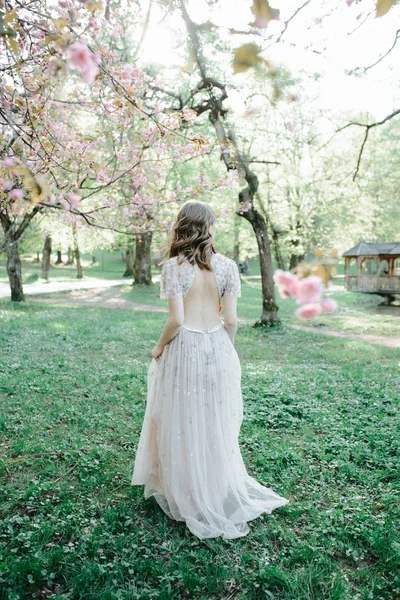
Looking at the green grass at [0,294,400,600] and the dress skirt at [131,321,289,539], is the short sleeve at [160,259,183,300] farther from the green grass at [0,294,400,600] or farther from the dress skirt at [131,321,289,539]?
the green grass at [0,294,400,600]

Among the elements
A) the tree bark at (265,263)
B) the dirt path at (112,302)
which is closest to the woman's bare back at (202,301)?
the tree bark at (265,263)

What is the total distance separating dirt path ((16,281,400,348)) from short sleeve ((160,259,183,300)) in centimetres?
984

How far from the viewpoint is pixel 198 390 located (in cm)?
351

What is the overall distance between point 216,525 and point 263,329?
10.0m

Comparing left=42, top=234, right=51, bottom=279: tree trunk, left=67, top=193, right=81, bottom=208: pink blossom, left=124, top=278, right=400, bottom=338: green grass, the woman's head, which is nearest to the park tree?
left=67, top=193, right=81, bottom=208: pink blossom

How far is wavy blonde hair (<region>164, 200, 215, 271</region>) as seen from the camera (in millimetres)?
3426

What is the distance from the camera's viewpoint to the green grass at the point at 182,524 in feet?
9.34

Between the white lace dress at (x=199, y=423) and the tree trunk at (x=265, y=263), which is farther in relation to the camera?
the tree trunk at (x=265, y=263)

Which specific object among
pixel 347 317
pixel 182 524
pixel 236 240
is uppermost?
pixel 236 240

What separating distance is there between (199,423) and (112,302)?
17281 millimetres

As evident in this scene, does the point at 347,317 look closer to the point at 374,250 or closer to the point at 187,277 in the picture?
the point at 374,250

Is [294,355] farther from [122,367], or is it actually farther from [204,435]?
[204,435]

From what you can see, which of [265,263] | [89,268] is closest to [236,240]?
[265,263]

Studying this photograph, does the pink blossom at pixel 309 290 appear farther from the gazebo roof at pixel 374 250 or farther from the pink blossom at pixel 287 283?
the gazebo roof at pixel 374 250
